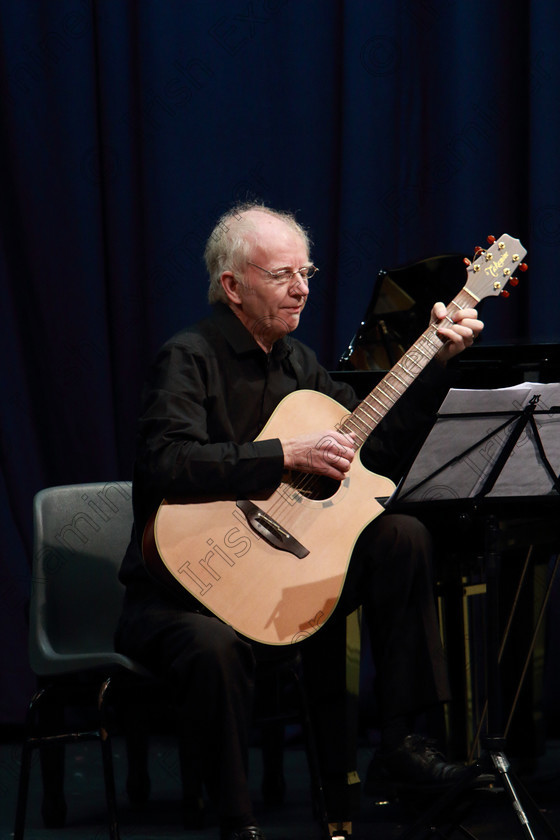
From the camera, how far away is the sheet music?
2084 millimetres

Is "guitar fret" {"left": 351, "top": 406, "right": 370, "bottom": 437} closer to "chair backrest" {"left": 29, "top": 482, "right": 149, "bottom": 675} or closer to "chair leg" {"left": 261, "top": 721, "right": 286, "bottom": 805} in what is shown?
"chair backrest" {"left": 29, "top": 482, "right": 149, "bottom": 675}

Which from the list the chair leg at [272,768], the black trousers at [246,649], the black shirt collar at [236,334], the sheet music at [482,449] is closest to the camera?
the sheet music at [482,449]

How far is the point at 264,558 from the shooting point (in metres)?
2.45

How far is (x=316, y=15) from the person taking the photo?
13.5 feet

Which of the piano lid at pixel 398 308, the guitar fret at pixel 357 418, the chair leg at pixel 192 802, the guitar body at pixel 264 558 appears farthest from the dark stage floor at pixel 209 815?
the piano lid at pixel 398 308

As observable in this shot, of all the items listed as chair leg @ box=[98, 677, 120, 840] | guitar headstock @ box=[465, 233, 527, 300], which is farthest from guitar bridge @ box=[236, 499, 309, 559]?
guitar headstock @ box=[465, 233, 527, 300]

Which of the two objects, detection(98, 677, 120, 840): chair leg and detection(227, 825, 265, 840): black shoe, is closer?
detection(227, 825, 265, 840): black shoe

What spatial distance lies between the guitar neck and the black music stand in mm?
434

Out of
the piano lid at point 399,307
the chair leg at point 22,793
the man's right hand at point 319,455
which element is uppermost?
the piano lid at point 399,307

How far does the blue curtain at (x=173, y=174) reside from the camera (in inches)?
160

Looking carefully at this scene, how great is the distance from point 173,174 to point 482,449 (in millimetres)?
2389

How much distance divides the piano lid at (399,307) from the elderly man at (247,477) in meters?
0.51

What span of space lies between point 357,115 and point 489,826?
2.53m

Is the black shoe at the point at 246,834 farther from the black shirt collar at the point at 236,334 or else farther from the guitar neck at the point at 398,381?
the black shirt collar at the point at 236,334
